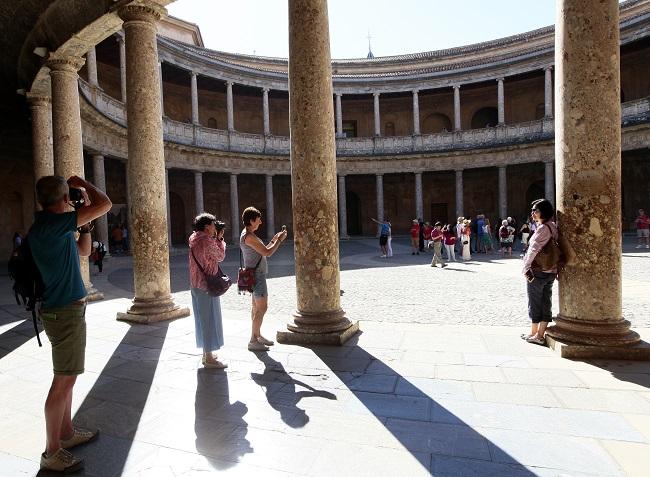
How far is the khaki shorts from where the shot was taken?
9.21 ft

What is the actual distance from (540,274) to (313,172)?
2.82m

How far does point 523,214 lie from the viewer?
92.4ft

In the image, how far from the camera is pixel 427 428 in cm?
310

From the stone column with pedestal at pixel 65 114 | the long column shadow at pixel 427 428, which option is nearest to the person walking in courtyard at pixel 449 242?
the stone column with pedestal at pixel 65 114

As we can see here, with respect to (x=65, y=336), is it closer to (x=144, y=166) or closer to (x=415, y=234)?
(x=144, y=166)

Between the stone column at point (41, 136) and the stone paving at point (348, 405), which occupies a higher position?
the stone column at point (41, 136)

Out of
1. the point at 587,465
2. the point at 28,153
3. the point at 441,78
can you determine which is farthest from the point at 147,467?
the point at 441,78

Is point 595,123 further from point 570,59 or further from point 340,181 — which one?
point 340,181

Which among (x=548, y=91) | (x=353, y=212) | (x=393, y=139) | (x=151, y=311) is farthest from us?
(x=353, y=212)

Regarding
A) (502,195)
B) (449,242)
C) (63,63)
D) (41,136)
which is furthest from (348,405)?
(502,195)

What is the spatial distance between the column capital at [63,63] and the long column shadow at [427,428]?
802 cm

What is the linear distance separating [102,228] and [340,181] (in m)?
14.2

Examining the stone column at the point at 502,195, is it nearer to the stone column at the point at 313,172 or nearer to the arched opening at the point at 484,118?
the arched opening at the point at 484,118

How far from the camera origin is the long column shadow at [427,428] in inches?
103
